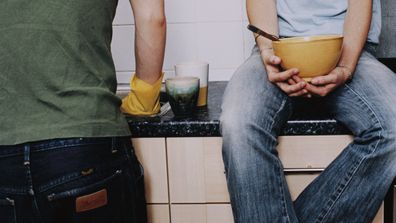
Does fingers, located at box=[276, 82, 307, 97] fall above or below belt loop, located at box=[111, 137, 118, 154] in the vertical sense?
above

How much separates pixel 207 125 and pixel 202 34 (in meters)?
0.62

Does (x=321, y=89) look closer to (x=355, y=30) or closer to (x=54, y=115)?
(x=355, y=30)

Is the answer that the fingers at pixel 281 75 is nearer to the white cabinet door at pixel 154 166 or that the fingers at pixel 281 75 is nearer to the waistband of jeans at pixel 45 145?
→ the white cabinet door at pixel 154 166

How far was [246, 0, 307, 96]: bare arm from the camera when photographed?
1063 mm

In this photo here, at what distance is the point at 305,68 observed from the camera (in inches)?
41.6

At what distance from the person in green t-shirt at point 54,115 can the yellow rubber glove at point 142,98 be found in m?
0.28

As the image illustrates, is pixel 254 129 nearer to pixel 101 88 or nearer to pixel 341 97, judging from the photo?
pixel 341 97

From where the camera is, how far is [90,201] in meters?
0.84

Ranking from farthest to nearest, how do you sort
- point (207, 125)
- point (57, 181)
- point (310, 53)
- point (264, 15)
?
1. point (264, 15)
2. point (207, 125)
3. point (310, 53)
4. point (57, 181)

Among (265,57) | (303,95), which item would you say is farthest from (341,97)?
(265,57)

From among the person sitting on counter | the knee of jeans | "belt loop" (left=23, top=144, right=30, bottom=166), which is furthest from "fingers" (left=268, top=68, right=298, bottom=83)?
"belt loop" (left=23, top=144, right=30, bottom=166)

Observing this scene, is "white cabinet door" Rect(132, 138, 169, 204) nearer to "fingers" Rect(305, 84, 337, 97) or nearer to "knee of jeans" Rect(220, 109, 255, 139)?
"knee of jeans" Rect(220, 109, 255, 139)

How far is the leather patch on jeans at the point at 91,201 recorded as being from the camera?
830mm

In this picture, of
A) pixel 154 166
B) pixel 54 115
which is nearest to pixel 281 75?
pixel 154 166
